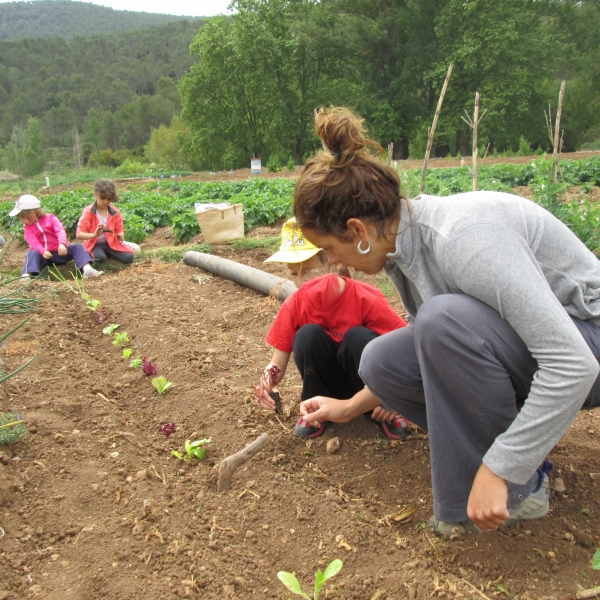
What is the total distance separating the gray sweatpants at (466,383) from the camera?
4.83 ft

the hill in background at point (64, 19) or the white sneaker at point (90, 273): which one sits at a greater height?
the hill in background at point (64, 19)

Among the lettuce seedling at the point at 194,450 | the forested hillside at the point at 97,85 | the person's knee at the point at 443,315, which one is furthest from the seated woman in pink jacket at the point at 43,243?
the forested hillside at the point at 97,85

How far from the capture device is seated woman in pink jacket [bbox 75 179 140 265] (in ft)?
21.1

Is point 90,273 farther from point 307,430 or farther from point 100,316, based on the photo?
point 307,430

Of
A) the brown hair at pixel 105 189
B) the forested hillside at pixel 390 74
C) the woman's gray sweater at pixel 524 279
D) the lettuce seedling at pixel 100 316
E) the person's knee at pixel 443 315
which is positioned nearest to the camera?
the woman's gray sweater at pixel 524 279

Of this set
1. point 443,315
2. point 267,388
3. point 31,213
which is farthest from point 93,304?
point 443,315

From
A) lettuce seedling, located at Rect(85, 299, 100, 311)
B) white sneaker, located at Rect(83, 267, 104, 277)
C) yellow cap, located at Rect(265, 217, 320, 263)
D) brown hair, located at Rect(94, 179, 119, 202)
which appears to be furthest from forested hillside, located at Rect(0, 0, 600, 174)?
yellow cap, located at Rect(265, 217, 320, 263)

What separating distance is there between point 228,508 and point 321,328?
76cm

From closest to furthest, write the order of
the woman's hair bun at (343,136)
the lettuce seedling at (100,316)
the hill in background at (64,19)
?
the woman's hair bun at (343,136) < the lettuce seedling at (100,316) < the hill in background at (64,19)

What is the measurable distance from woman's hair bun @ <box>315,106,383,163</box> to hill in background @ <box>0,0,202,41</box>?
591ft

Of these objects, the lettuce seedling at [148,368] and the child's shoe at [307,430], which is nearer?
the child's shoe at [307,430]

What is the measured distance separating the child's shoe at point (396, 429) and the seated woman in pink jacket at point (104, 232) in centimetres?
502

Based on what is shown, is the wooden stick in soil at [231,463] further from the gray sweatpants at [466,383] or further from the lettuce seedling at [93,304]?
the lettuce seedling at [93,304]

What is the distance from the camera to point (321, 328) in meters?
2.24
